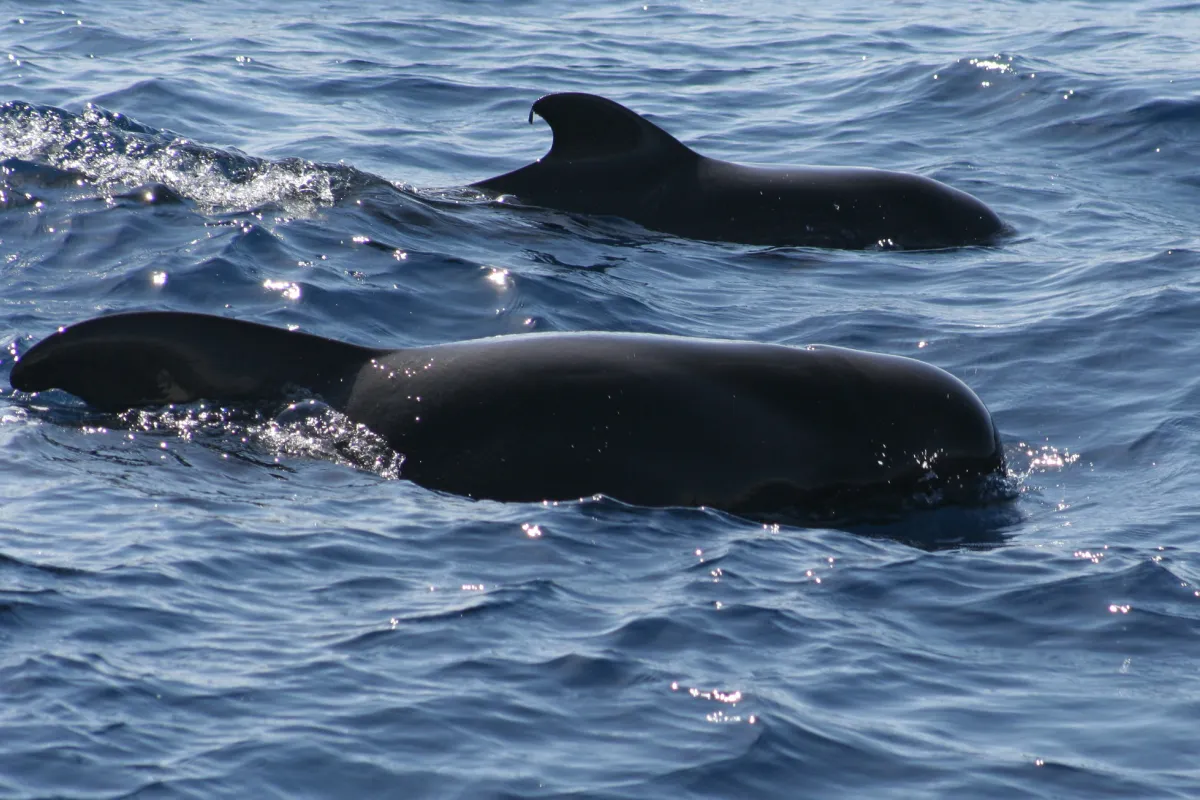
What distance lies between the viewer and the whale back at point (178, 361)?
852cm

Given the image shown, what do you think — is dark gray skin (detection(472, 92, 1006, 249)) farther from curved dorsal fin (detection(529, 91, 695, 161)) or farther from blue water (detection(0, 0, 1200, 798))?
blue water (detection(0, 0, 1200, 798))

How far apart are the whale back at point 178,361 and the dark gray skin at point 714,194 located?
6.16 meters

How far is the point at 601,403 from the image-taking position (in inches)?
322

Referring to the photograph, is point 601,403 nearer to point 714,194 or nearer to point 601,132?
point 714,194

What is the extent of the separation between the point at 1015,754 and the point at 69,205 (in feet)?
33.0

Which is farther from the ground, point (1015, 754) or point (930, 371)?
point (930, 371)

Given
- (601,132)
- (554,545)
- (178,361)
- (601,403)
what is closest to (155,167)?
(601,132)

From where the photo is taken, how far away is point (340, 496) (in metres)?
8.02

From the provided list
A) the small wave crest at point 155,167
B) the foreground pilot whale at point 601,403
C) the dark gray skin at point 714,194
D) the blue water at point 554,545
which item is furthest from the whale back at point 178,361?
the dark gray skin at point 714,194

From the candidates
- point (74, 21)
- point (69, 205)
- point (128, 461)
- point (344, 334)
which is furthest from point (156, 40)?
point (128, 461)

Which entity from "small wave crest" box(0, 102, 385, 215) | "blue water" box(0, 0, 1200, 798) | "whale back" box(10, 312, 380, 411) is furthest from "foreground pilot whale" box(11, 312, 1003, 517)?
"small wave crest" box(0, 102, 385, 215)

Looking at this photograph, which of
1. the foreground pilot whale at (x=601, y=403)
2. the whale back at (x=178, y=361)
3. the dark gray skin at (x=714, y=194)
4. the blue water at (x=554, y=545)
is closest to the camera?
the blue water at (x=554, y=545)

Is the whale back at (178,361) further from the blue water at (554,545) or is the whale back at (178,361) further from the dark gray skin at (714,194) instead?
the dark gray skin at (714,194)

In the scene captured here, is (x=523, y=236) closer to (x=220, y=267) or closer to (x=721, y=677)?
(x=220, y=267)
